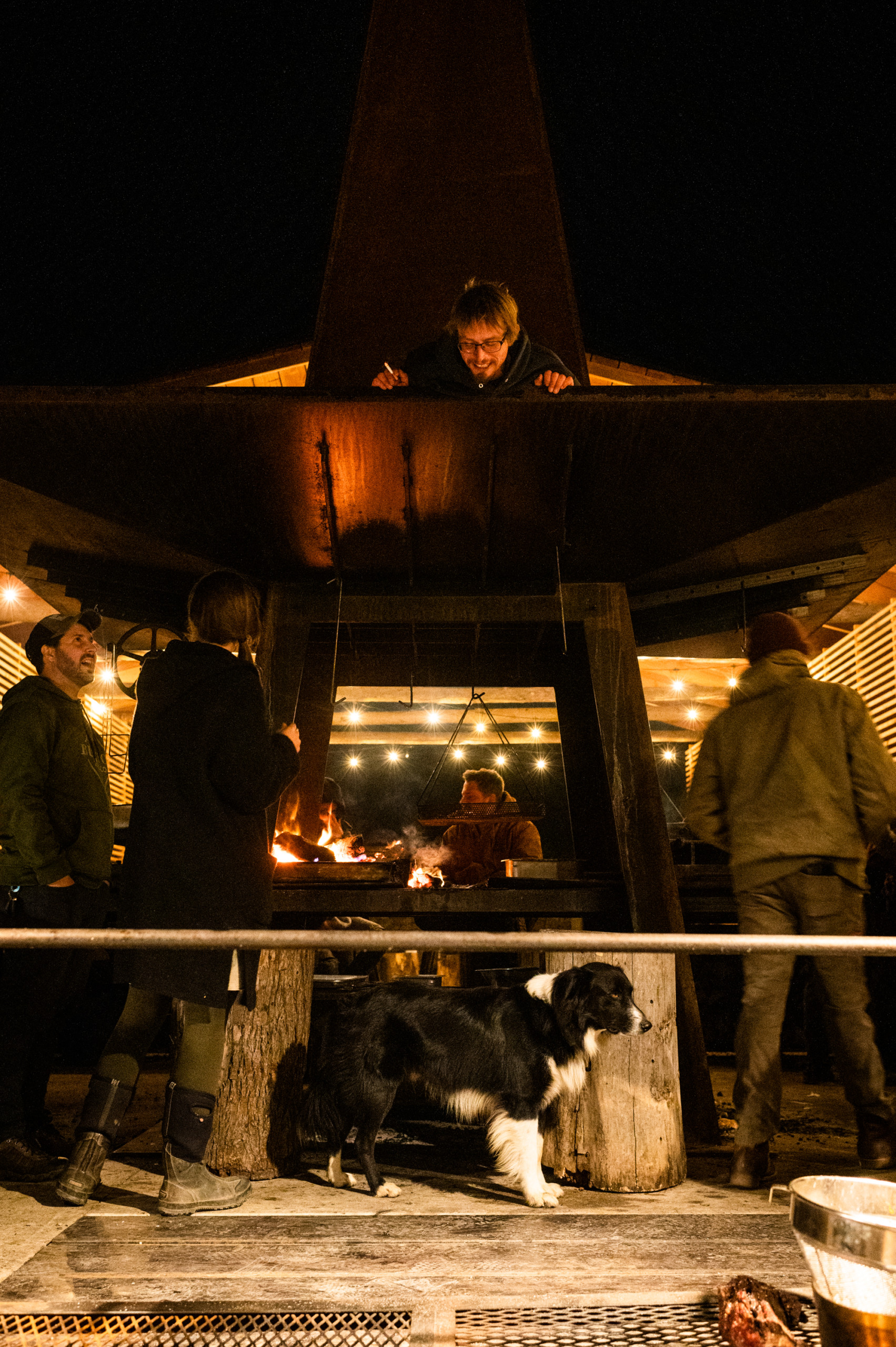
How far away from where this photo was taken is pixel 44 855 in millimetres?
4117

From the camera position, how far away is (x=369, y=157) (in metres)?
5.30

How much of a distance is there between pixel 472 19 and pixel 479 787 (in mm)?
5488

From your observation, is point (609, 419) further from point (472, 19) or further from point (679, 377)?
point (679, 377)

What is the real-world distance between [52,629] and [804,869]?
12.8 feet

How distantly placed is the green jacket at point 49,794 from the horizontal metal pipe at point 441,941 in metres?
2.30

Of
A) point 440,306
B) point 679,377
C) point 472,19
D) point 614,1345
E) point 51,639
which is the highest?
point 679,377

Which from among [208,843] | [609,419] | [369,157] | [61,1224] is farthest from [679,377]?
[61,1224]

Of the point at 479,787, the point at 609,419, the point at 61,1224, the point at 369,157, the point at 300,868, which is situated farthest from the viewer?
the point at 479,787

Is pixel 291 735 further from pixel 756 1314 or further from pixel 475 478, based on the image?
pixel 756 1314

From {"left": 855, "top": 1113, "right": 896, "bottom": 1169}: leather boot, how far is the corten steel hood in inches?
120

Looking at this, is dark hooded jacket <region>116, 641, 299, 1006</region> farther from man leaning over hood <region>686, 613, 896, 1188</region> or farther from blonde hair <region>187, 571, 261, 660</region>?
man leaning over hood <region>686, 613, 896, 1188</region>

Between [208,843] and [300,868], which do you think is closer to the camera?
[208,843]

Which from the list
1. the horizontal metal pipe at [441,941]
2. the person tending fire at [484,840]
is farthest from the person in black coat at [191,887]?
the person tending fire at [484,840]

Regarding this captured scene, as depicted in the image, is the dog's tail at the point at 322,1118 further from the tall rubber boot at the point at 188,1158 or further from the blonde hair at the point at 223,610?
the blonde hair at the point at 223,610
